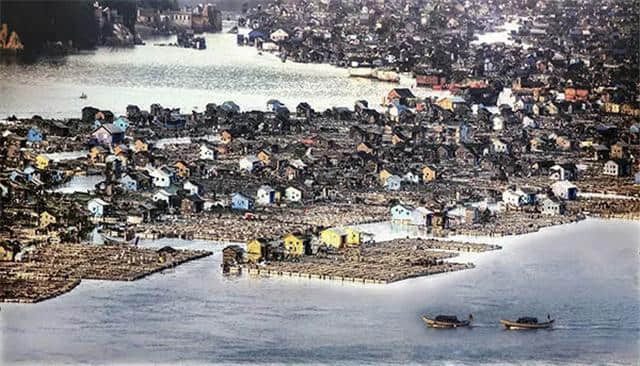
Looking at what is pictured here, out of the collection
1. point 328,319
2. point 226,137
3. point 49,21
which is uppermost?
point 49,21

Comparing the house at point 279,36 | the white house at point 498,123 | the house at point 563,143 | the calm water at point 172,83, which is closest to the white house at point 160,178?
the calm water at point 172,83

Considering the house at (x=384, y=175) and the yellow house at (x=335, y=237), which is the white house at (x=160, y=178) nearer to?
the house at (x=384, y=175)

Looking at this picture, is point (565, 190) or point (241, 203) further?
point (565, 190)

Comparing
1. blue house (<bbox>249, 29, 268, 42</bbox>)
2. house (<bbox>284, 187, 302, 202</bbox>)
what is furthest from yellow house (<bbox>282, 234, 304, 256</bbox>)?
→ blue house (<bbox>249, 29, 268, 42</bbox>)

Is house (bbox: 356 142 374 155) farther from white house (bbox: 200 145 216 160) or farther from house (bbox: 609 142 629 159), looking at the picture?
house (bbox: 609 142 629 159)

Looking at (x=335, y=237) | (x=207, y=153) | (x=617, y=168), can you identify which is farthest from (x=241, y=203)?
(x=617, y=168)

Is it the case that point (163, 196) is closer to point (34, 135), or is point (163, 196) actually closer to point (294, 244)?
point (294, 244)

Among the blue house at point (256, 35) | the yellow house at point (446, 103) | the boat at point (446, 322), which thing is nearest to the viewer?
the boat at point (446, 322)

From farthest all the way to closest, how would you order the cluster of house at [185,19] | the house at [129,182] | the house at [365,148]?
the cluster of house at [185,19] < the house at [365,148] < the house at [129,182]
